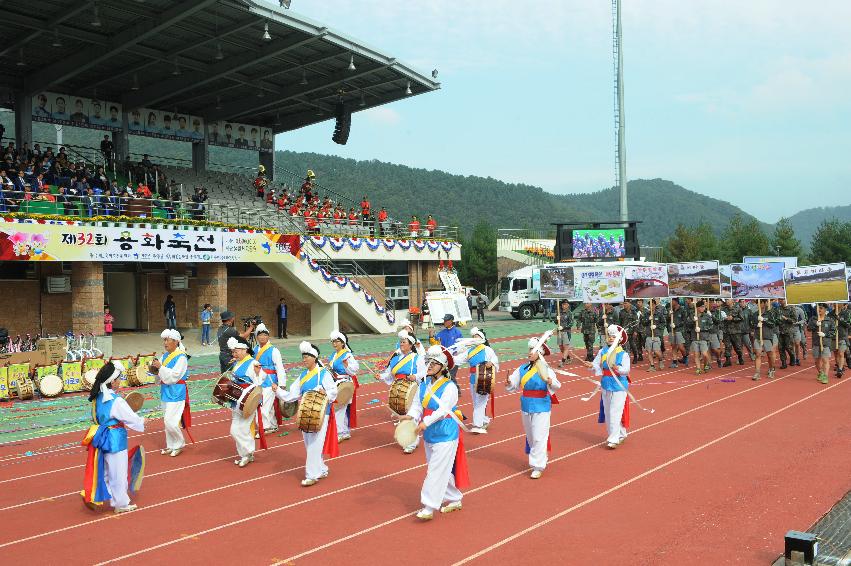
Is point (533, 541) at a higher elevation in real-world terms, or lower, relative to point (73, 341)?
lower

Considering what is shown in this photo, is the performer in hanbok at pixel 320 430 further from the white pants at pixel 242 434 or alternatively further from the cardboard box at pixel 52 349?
the cardboard box at pixel 52 349

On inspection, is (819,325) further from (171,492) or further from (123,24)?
(123,24)

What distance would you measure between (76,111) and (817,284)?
29.7 meters

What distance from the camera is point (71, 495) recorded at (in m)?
9.20

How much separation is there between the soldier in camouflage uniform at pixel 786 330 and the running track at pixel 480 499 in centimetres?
532

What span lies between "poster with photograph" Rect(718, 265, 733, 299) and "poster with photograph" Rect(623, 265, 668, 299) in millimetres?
1517

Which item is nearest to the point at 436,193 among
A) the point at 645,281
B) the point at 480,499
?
the point at 645,281

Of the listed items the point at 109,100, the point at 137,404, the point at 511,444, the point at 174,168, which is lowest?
the point at 511,444

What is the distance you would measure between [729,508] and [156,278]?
24.8m

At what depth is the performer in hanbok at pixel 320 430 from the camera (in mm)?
9344

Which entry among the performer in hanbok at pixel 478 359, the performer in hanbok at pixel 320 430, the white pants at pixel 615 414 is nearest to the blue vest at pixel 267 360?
the performer in hanbok at pixel 320 430

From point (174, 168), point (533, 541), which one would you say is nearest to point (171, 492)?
point (533, 541)

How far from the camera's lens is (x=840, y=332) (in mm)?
17297

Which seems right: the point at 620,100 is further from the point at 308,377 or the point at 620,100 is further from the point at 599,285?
the point at 308,377
